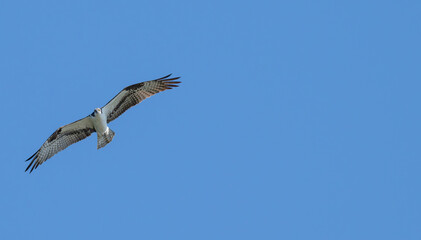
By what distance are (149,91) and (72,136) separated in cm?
280

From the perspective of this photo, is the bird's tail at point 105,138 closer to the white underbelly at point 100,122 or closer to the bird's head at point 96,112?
the white underbelly at point 100,122

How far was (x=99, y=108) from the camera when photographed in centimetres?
1697

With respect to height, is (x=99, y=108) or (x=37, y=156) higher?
(x=99, y=108)

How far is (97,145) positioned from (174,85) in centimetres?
290

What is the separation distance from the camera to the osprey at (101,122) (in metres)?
17.0

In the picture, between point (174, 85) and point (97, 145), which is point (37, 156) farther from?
point (174, 85)

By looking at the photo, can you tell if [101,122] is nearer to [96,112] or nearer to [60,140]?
[96,112]

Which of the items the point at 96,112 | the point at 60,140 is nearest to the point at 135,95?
the point at 96,112

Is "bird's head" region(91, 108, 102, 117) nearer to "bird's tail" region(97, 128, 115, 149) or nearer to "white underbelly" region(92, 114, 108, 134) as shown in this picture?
"white underbelly" region(92, 114, 108, 134)

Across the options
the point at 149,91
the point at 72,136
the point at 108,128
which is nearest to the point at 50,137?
the point at 72,136

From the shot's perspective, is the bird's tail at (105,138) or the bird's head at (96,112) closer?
the bird's head at (96,112)

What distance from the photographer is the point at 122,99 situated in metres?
17.1

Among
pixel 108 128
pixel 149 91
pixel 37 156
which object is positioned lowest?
pixel 37 156

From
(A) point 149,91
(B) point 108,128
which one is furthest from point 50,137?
(A) point 149,91
